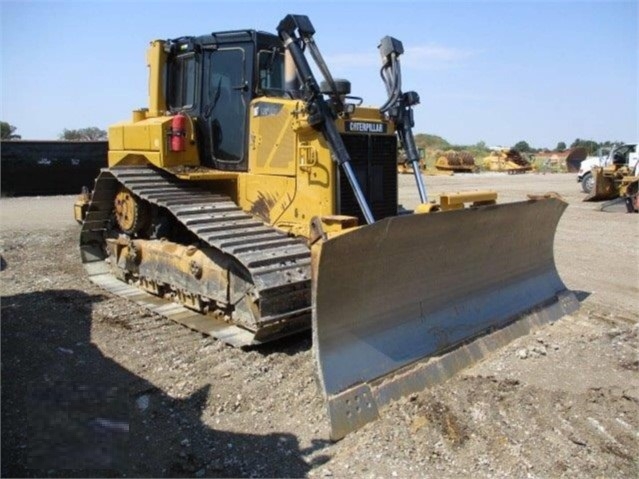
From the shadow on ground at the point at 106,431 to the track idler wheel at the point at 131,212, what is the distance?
81.4 inches

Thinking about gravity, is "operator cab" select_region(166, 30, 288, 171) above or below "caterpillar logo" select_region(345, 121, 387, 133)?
above

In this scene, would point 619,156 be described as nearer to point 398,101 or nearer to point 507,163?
point 398,101

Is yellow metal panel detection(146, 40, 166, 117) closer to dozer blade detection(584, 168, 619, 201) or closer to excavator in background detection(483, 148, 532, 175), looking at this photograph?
dozer blade detection(584, 168, 619, 201)

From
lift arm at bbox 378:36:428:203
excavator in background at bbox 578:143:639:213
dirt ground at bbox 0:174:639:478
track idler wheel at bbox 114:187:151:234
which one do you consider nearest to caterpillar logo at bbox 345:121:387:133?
lift arm at bbox 378:36:428:203

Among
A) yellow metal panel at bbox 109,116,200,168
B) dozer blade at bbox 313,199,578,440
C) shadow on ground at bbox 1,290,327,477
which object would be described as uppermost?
yellow metal panel at bbox 109,116,200,168

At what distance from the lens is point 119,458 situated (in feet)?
11.4

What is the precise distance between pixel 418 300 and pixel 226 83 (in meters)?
3.10

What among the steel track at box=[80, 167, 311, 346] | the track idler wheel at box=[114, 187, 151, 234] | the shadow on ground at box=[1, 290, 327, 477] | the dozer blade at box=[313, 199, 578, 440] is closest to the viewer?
the shadow on ground at box=[1, 290, 327, 477]

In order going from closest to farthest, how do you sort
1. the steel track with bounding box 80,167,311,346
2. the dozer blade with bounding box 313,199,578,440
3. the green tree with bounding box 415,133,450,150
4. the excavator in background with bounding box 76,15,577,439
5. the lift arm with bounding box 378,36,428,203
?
the dozer blade with bounding box 313,199,578,440
the excavator in background with bounding box 76,15,577,439
the steel track with bounding box 80,167,311,346
the lift arm with bounding box 378,36,428,203
the green tree with bounding box 415,133,450,150

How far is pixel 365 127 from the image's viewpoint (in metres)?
5.78

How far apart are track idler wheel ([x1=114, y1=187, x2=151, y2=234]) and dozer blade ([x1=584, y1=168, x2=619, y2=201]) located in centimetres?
1481

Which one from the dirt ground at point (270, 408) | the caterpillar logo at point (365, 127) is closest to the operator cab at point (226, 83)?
the caterpillar logo at point (365, 127)

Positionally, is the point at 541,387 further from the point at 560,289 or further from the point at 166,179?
the point at 166,179

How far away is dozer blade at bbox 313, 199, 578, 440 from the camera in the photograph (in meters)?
4.05
